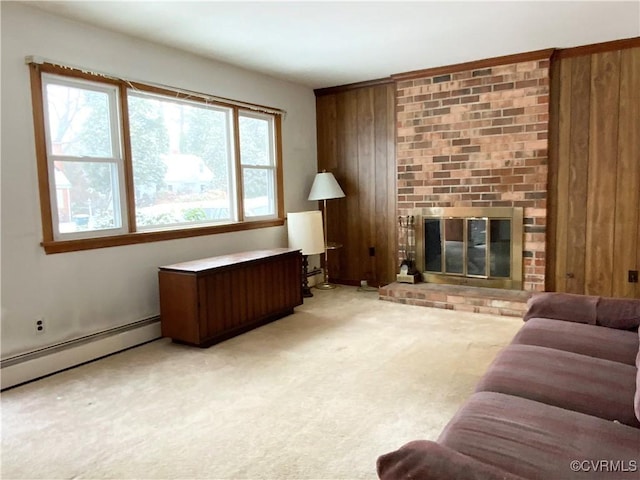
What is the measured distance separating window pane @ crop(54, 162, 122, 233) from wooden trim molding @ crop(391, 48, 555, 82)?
3.15 metres

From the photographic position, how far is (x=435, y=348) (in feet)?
11.2

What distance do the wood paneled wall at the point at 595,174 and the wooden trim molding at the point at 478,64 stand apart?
20 cm

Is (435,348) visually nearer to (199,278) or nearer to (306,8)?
(199,278)

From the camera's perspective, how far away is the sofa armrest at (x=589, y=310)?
2426mm

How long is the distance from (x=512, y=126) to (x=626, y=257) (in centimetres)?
158

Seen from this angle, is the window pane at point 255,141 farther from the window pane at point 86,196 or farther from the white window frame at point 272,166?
the window pane at point 86,196

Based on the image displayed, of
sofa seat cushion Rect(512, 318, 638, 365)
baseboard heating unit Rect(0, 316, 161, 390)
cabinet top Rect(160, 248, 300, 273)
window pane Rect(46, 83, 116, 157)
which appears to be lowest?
baseboard heating unit Rect(0, 316, 161, 390)

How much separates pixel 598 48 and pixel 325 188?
2919 millimetres

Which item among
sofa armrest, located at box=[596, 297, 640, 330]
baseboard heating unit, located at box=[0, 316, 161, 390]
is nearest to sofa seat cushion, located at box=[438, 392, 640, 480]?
sofa armrest, located at box=[596, 297, 640, 330]

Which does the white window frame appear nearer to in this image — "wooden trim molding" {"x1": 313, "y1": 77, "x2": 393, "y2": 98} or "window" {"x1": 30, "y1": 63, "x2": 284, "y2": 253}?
"window" {"x1": 30, "y1": 63, "x2": 284, "y2": 253}

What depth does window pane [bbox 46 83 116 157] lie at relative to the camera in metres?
3.21

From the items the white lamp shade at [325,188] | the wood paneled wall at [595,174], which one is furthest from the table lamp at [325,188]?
the wood paneled wall at [595,174]

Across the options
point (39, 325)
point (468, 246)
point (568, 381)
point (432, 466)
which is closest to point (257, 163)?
point (468, 246)

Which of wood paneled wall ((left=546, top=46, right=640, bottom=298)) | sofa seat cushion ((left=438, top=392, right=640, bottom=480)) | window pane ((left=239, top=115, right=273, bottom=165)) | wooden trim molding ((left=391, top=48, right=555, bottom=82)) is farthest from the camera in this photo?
window pane ((left=239, top=115, right=273, bottom=165))
